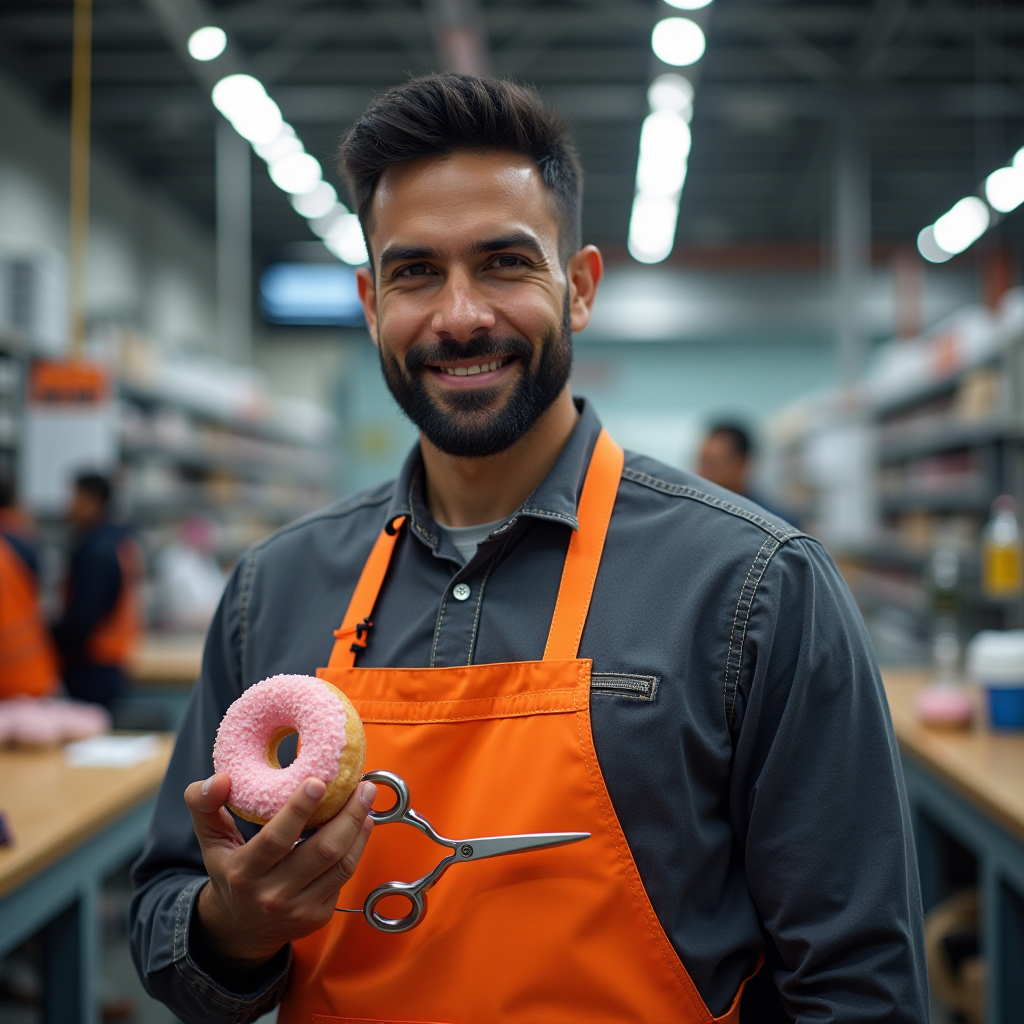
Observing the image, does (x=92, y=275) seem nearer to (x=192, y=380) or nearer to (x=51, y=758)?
(x=192, y=380)

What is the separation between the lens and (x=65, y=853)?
6.68 ft

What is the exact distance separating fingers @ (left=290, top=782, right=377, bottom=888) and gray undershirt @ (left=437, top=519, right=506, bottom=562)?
0.40 m

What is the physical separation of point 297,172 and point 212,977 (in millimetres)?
7713

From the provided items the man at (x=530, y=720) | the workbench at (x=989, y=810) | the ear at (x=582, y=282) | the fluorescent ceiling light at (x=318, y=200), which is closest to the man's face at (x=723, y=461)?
the workbench at (x=989, y=810)

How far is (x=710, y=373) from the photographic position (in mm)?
14102

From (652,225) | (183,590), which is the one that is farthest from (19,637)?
(652,225)

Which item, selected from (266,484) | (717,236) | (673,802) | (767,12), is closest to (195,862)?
(673,802)

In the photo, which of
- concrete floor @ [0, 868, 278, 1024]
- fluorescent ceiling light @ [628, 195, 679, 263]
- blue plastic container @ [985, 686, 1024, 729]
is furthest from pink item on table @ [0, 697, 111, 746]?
fluorescent ceiling light @ [628, 195, 679, 263]

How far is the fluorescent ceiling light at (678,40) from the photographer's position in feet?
18.3

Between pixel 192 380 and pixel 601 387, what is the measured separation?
24.6 ft

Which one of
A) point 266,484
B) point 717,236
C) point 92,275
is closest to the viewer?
point 92,275

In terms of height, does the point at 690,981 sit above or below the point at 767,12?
below

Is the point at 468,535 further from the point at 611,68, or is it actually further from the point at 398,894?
the point at 611,68

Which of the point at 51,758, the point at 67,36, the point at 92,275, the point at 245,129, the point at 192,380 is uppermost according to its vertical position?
the point at 67,36
